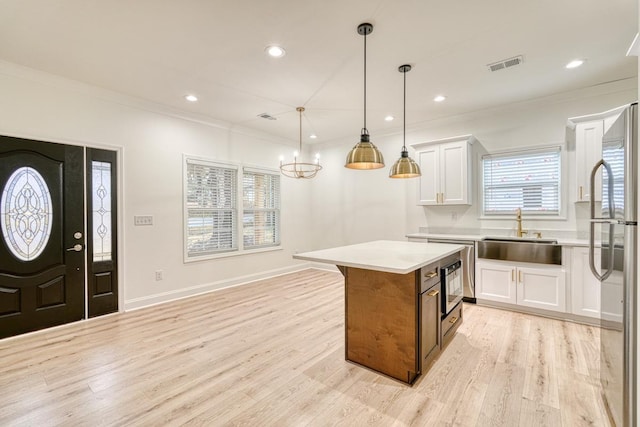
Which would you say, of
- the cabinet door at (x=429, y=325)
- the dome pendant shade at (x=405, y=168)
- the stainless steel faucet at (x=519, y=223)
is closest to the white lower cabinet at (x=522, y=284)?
the stainless steel faucet at (x=519, y=223)

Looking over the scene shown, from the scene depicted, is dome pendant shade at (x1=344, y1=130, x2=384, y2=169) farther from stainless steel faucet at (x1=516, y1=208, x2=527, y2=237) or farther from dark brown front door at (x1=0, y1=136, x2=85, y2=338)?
dark brown front door at (x1=0, y1=136, x2=85, y2=338)

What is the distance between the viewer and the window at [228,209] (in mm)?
4652

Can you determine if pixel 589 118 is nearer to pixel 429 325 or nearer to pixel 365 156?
pixel 365 156

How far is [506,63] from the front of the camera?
3.09 meters

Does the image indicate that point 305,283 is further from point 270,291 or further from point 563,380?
point 563,380

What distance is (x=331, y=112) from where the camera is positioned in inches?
181

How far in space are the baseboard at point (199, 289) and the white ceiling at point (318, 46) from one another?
276cm

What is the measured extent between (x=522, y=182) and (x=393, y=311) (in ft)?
11.0

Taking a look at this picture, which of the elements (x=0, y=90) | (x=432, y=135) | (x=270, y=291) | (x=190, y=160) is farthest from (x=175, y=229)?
(x=432, y=135)

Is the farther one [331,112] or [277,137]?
[277,137]

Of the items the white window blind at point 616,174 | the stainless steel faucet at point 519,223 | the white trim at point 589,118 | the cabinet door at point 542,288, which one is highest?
the white trim at point 589,118

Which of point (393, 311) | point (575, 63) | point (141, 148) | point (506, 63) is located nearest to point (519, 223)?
point (575, 63)

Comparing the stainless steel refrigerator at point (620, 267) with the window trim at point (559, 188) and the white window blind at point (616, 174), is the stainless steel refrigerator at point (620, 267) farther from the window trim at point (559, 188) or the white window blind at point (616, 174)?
the window trim at point (559, 188)

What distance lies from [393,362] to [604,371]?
1.37 m
